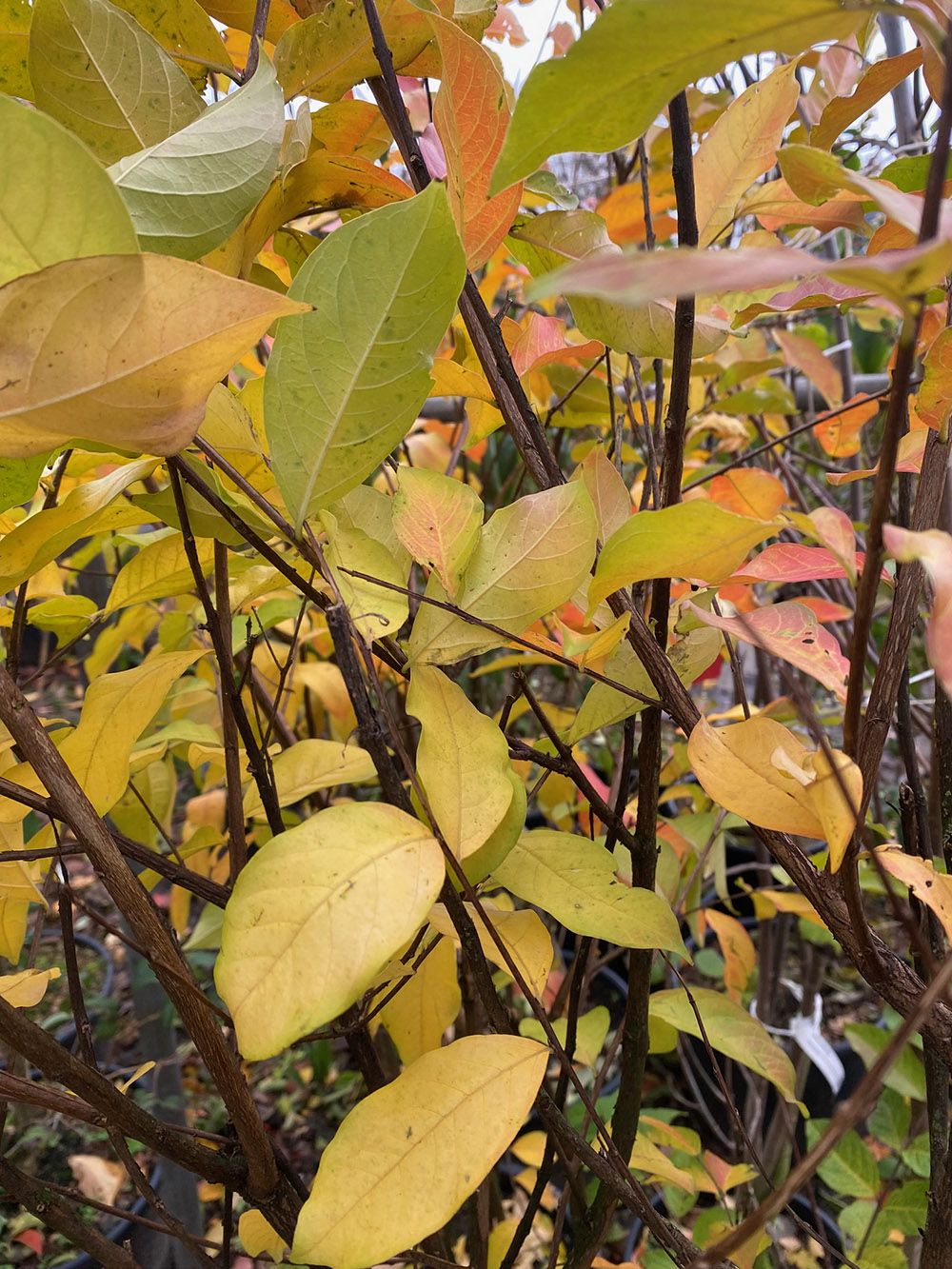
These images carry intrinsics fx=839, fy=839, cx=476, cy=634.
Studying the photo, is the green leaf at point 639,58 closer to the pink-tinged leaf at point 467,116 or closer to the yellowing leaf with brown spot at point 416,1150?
the pink-tinged leaf at point 467,116

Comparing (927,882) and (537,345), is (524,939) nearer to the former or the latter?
(927,882)

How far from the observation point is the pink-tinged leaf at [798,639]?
1.15 ft

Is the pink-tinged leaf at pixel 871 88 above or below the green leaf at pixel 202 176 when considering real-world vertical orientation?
above

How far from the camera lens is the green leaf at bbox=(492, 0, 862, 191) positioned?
0.21m

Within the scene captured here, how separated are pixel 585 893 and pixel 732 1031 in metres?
0.28

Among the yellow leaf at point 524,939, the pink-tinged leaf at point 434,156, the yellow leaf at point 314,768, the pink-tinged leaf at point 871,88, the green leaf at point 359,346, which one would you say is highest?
the pink-tinged leaf at point 871,88

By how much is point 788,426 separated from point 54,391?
1561mm

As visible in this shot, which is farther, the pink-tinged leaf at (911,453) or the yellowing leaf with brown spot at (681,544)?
the pink-tinged leaf at (911,453)

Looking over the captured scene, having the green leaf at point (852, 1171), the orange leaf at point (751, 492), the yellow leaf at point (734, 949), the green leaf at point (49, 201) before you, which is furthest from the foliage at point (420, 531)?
the green leaf at point (852, 1171)

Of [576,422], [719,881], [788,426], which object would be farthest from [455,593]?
[788,426]

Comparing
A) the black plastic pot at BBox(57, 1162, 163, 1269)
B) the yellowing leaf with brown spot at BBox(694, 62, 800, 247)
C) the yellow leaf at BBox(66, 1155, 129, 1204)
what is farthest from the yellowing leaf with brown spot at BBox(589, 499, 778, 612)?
the yellow leaf at BBox(66, 1155, 129, 1204)

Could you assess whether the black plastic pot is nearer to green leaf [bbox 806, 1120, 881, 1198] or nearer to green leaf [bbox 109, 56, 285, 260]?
green leaf [bbox 806, 1120, 881, 1198]

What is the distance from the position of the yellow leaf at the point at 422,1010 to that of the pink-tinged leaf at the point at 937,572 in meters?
0.39

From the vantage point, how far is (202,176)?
315 millimetres
